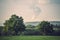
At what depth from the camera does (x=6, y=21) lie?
1510mm

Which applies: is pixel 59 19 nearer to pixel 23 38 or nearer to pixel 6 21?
pixel 23 38

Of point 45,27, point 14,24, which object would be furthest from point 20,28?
point 45,27

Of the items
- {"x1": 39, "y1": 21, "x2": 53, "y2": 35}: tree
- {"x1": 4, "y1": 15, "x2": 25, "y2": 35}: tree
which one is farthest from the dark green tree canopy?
{"x1": 39, "y1": 21, "x2": 53, "y2": 35}: tree

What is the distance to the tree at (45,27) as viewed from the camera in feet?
4.91

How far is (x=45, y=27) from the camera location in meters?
1.51

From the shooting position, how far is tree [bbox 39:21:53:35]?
4.91 feet

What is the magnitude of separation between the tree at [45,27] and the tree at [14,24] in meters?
0.20

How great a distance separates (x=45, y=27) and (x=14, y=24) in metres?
0.35

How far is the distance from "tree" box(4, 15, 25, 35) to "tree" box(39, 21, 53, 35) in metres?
0.20

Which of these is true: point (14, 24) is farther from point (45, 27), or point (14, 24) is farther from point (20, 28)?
point (45, 27)

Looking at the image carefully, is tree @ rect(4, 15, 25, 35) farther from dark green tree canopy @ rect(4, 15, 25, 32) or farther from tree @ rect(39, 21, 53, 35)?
tree @ rect(39, 21, 53, 35)

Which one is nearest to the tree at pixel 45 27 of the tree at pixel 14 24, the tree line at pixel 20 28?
the tree line at pixel 20 28

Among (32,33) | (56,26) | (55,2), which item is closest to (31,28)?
(32,33)

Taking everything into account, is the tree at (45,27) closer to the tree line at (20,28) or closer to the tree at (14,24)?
the tree line at (20,28)
